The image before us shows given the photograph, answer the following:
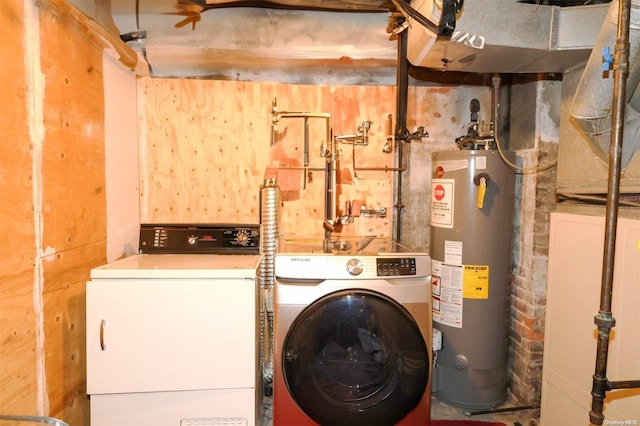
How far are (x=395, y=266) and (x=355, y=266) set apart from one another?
0.19 metres

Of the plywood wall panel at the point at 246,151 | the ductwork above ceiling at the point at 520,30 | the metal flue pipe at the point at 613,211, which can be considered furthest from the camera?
the plywood wall panel at the point at 246,151

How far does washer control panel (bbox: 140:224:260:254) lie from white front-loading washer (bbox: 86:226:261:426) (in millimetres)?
490

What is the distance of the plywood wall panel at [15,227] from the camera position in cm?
125

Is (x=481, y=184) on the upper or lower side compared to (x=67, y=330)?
upper

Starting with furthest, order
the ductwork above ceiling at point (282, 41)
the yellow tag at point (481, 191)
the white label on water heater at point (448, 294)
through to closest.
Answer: the white label on water heater at point (448, 294) < the yellow tag at point (481, 191) < the ductwork above ceiling at point (282, 41)

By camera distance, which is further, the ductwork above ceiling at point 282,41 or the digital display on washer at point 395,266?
the ductwork above ceiling at point 282,41

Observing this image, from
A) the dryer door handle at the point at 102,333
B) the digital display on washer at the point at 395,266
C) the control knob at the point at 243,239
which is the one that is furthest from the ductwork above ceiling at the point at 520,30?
the dryer door handle at the point at 102,333

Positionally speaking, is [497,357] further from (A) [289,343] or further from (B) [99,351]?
(B) [99,351]

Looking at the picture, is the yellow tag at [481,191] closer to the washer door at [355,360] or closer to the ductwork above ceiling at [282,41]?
the ductwork above ceiling at [282,41]

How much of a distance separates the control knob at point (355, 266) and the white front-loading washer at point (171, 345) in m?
0.43

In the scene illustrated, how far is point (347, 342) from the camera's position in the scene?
1.64 m

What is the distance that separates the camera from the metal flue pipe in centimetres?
123

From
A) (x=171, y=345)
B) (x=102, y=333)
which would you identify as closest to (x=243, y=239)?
(x=171, y=345)

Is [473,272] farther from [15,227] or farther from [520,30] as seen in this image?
[15,227]
